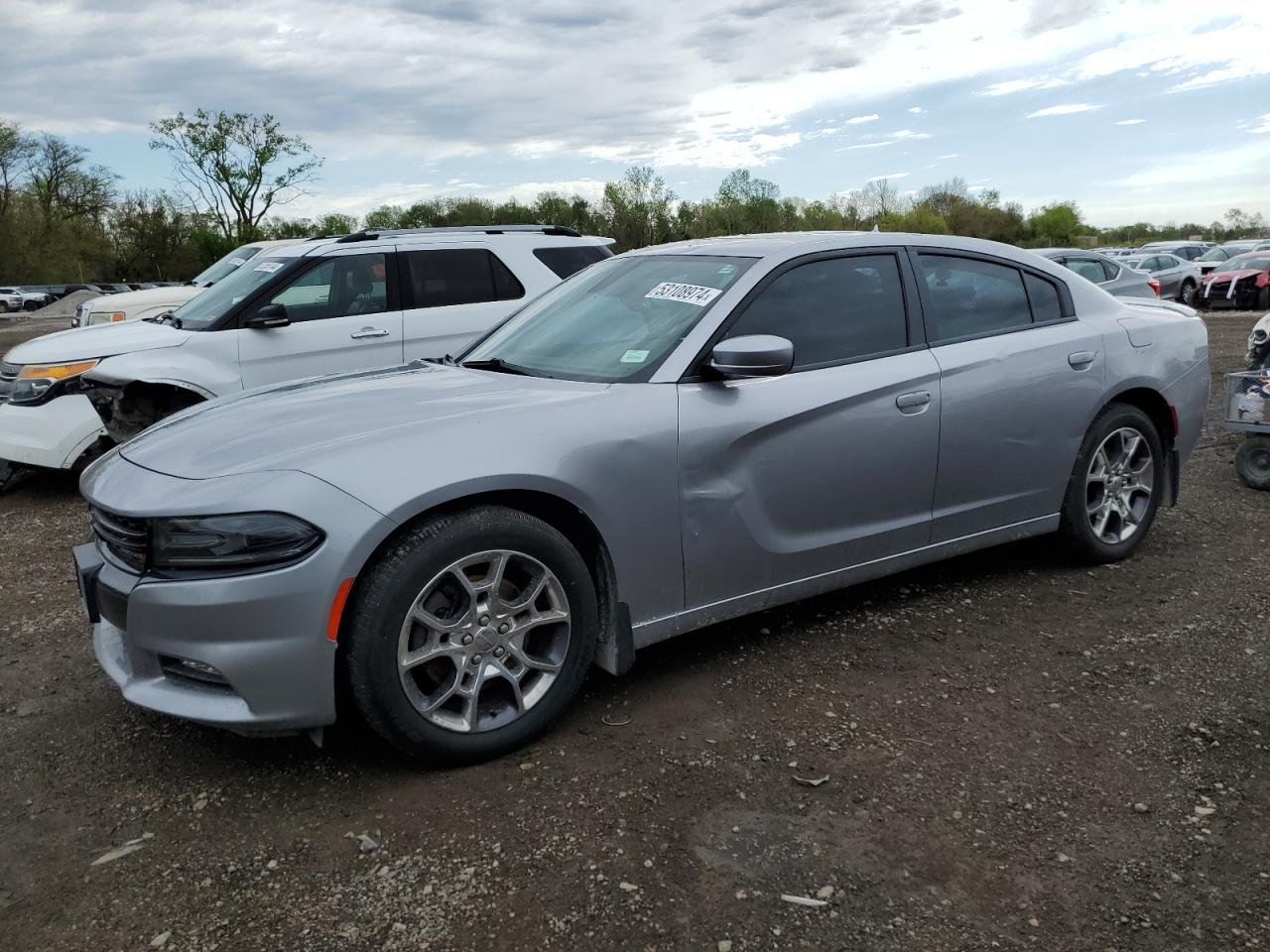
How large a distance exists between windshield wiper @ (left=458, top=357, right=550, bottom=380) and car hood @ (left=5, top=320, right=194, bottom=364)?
3.92 meters

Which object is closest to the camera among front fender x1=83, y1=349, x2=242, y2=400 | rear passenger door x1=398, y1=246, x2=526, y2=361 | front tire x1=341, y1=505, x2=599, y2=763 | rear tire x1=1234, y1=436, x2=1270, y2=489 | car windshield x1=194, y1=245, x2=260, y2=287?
front tire x1=341, y1=505, x2=599, y2=763

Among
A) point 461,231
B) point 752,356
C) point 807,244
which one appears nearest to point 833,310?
point 807,244

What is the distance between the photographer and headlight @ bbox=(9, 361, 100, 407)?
7.34 m

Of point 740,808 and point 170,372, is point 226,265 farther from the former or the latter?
point 740,808

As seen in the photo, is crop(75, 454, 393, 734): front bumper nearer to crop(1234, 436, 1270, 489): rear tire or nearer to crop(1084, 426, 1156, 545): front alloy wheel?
crop(1084, 426, 1156, 545): front alloy wheel

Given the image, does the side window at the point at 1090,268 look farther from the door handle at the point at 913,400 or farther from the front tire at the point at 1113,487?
the door handle at the point at 913,400

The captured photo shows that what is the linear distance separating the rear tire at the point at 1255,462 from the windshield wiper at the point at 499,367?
500 centimetres

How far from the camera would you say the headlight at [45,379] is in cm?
734

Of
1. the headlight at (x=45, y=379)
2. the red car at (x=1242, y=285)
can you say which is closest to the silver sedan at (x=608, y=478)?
the headlight at (x=45, y=379)

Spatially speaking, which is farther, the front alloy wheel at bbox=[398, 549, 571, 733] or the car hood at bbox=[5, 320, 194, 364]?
the car hood at bbox=[5, 320, 194, 364]

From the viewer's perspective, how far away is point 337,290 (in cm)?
748

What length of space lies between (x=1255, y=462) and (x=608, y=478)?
5.09 meters

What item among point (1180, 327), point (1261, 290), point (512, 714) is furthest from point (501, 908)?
point (1261, 290)

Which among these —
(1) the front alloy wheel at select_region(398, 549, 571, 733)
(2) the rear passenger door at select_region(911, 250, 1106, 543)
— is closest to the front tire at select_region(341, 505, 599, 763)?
(1) the front alloy wheel at select_region(398, 549, 571, 733)
